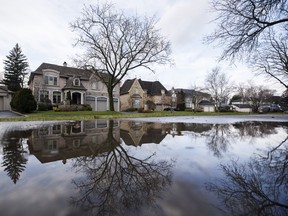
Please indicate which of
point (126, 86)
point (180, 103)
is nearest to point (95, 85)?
point (126, 86)

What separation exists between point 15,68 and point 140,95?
38.2 meters

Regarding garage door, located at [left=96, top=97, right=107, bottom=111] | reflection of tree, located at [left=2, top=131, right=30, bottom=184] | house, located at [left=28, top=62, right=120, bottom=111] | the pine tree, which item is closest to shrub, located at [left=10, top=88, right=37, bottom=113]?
house, located at [left=28, top=62, right=120, bottom=111]

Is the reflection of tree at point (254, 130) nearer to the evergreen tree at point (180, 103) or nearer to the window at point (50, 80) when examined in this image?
the window at point (50, 80)

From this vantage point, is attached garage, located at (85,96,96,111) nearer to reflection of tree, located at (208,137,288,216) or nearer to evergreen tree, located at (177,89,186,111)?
evergreen tree, located at (177,89,186,111)

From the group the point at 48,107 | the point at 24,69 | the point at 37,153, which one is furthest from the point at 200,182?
the point at 24,69

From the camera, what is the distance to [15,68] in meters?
48.3

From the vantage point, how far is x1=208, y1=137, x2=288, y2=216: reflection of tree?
5.78 feet

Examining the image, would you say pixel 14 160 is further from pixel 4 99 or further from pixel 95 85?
pixel 95 85

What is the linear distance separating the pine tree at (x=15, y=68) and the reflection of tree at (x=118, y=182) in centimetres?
5460

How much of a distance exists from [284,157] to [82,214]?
4340mm

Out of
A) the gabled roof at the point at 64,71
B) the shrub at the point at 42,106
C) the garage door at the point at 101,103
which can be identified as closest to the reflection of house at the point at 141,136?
the shrub at the point at 42,106

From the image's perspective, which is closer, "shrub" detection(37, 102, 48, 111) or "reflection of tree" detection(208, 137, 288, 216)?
"reflection of tree" detection(208, 137, 288, 216)

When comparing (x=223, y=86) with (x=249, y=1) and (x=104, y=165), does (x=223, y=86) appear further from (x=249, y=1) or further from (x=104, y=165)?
(x=104, y=165)

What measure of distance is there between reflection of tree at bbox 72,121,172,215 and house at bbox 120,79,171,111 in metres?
38.5
